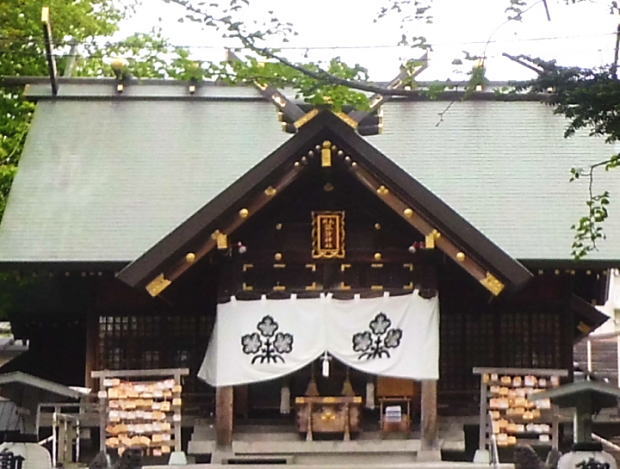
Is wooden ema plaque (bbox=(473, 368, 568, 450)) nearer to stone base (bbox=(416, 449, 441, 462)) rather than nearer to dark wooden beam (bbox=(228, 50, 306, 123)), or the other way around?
stone base (bbox=(416, 449, 441, 462))

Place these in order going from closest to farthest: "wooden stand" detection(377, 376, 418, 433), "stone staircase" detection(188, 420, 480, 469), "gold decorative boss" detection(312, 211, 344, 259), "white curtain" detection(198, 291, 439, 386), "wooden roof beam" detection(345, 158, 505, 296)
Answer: "wooden roof beam" detection(345, 158, 505, 296) → "stone staircase" detection(188, 420, 480, 469) → "white curtain" detection(198, 291, 439, 386) → "gold decorative boss" detection(312, 211, 344, 259) → "wooden stand" detection(377, 376, 418, 433)

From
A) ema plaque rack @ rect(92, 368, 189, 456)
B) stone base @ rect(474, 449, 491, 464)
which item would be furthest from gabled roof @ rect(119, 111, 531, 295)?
stone base @ rect(474, 449, 491, 464)

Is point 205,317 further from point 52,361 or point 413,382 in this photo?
point 52,361

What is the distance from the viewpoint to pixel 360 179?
46.3ft

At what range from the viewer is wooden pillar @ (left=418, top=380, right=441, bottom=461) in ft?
45.4

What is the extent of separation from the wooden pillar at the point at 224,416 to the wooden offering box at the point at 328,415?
896 mm

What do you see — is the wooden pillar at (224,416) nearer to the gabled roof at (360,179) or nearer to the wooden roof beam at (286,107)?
the gabled roof at (360,179)

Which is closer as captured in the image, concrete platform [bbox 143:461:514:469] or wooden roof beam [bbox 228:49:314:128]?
concrete platform [bbox 143:461:514:469]

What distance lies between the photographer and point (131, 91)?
65.2 feet

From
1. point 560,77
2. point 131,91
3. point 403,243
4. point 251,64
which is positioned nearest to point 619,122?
point 560,77

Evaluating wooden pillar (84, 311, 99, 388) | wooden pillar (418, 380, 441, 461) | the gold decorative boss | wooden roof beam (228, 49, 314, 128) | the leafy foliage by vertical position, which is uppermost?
wooden roof beam (228, 49, 314, 128)

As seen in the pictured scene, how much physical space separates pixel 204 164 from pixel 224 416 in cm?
521

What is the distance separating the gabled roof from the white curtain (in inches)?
37.6

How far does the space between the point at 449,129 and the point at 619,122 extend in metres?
9.80
